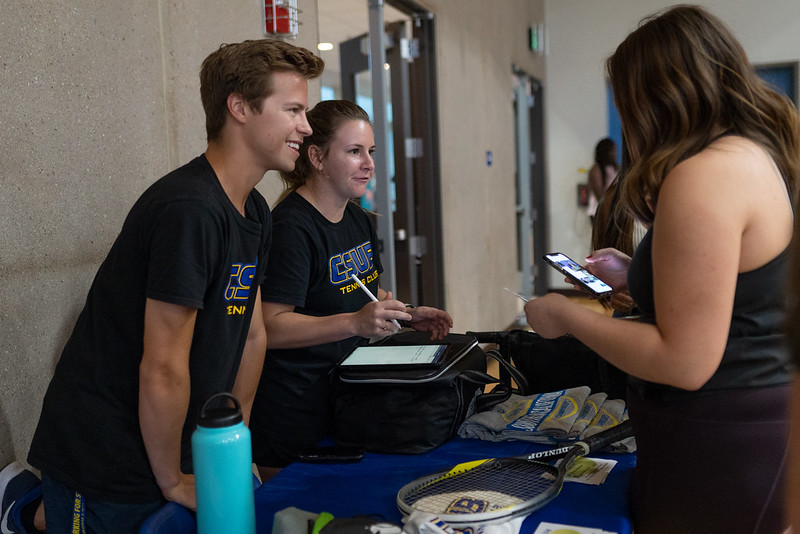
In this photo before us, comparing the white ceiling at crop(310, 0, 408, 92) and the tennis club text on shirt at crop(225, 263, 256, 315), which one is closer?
the tennis club text on shirt at crop(225, 263, 256, 315)

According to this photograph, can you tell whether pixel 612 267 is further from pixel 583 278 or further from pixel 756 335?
pixel 756 335

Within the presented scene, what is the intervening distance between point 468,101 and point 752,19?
4260 millimetres

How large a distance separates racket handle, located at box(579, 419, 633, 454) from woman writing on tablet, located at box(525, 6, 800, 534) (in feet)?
0.71

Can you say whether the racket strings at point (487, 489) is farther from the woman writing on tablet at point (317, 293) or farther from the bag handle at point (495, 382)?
the woman writing on tablet at point (317, 293)

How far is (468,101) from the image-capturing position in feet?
16.5

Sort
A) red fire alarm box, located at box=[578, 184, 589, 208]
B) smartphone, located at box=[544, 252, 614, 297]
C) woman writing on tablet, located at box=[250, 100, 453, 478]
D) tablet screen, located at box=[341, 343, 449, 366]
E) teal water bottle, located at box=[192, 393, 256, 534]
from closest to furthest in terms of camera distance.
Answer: teal water bottle, located at box=[192, 393, 256, 534], smartphone, located at box=[544, 252, 614, 297], tablet screen, located at box=[341, 343, 449, 366], woman writing on tablet, located at box=[250, 100, 453, 478], red fire alarm box, located at box=[578, 184, 589, 208]

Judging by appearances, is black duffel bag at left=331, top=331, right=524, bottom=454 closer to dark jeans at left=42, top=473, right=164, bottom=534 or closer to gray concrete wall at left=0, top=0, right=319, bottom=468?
dark jeans at left=42, top=473, right=164, bottom=534

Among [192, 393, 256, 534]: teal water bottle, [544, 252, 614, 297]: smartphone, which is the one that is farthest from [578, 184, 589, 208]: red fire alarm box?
[192, 393, 256, 534]: teal water bottle

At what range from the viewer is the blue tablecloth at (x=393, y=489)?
48.2 inches

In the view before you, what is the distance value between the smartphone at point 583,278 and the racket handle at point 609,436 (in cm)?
27

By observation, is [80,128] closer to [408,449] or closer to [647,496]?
[408,449]

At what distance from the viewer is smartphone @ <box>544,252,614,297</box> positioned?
5.02 feet

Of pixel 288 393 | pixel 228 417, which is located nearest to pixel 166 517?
pixel 228 417

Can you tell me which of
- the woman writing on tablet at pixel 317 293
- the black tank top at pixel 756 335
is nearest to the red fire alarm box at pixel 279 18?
the woman writing on tablet at pixel 317 293
